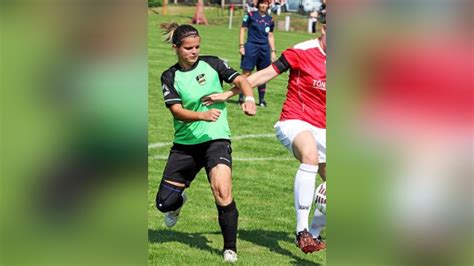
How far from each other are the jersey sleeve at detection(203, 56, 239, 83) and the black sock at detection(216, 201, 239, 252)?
99 centimetres

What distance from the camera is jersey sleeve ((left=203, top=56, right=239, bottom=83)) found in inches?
248

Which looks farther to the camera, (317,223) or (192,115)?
(317,223)

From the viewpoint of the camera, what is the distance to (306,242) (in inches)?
236

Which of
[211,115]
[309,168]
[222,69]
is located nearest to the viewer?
[211,115]

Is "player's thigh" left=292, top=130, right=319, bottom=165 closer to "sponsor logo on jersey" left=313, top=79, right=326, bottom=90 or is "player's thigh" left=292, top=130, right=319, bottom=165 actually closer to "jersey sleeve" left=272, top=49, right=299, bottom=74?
"sponsor logo on jersey" left=313, top=79, right=326, bottom=90

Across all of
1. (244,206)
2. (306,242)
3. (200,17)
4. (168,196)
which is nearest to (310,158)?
(306,242)

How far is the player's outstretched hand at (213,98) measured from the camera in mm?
5992

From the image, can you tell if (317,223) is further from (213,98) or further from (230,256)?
(213,98)

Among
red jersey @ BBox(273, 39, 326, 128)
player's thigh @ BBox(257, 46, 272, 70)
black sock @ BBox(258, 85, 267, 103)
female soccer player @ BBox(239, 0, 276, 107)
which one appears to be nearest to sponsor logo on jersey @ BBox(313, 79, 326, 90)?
red jersey @ BBox(273, 39, 326, 128)

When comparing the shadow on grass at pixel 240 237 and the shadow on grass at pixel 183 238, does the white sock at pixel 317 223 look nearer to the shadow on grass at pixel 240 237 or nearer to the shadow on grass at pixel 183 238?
the shadow on grass at pixel 240 237

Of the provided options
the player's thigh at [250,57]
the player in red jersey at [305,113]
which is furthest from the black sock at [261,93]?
the player in red jersey at [305,113]

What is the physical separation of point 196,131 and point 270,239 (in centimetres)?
121

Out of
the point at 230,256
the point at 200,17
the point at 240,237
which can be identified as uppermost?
the point at 230,256

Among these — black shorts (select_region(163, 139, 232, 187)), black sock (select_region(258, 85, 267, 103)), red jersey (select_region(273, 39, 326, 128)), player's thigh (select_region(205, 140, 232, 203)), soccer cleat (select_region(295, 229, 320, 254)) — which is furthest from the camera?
black sock (select_region(258, 85, 267, 103))
